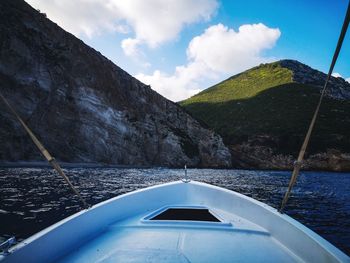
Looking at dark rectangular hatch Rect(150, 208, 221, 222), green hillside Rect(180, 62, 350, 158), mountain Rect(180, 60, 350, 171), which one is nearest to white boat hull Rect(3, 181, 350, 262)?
dark rectangular hatch Rect(150, 208, 221, 222)

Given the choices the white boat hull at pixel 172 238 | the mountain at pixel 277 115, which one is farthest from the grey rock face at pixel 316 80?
the white boat hull at pixel 172 238

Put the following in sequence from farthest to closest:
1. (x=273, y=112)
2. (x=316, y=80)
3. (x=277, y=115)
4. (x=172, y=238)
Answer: (x=316, y=80), (x=273, y=112), (x=277, y=115), (x=172, y=238)

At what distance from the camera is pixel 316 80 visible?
148 metres

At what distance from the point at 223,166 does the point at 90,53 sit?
4333 centimetres

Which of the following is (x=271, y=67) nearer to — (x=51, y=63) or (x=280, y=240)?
(x=51, y=63)

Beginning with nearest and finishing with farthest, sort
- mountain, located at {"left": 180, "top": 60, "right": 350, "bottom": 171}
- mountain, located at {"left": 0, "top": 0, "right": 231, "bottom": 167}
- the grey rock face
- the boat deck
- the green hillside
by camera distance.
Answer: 1. the boat deck
2. mountain, located at {"left": 0, "top": 0, "right": 231, "bottom": 167}
3. mountain, located at {"left": 180, "top": 60, "right": 350, "bottom": 171}
4. the green hillside
5. the grey rock face

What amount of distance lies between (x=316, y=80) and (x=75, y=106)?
133m

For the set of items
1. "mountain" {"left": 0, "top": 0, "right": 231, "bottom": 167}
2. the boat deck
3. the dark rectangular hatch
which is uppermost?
"mountain" {"left": 0, "top": 0, "right": 231, "bottom": 167}

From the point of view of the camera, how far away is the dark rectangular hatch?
622 cm

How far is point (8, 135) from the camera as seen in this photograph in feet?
158

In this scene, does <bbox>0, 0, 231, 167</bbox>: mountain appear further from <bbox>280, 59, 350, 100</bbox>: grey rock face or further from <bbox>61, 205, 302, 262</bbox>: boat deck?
<bbox>280, 59, 350, 100</bbox>: grey rock face

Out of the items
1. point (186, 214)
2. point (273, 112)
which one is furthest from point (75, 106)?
point (273, 112)

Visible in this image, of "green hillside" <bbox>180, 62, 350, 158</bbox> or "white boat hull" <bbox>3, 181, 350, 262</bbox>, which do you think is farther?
"green hillside" <bbox>180, 62, 350, 158</bbox>

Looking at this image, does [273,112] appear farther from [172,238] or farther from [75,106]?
[172,238]
